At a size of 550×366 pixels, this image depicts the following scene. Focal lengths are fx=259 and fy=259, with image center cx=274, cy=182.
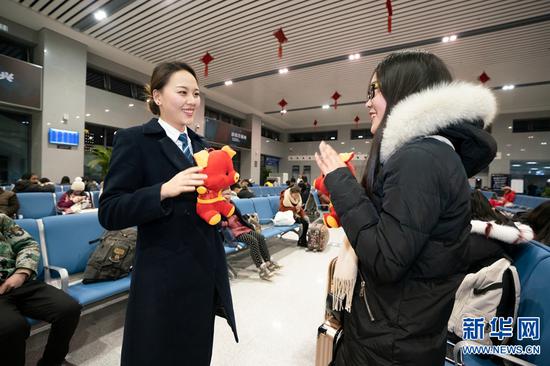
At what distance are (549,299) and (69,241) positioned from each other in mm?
3131

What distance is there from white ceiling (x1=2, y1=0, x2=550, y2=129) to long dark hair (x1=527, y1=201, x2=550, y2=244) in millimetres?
4244

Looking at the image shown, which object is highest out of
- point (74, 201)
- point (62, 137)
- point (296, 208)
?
point (62, 137)

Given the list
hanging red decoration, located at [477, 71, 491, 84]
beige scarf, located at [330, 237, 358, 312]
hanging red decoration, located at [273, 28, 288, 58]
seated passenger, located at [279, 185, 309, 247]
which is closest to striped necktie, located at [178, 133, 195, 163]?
beige scarf, located at [330, 237, 358, 312]

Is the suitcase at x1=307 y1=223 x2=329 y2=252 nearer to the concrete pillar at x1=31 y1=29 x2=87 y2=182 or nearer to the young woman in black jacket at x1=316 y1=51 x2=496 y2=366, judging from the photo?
the young woman in black jacket at x1=316 y1=51 x2=496 y2=366

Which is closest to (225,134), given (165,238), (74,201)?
(74,201)

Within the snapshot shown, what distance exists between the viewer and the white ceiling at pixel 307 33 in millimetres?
4816

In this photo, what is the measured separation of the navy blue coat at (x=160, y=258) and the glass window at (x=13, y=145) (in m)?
7.71

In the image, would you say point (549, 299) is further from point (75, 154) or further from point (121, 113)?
point (121, 113)

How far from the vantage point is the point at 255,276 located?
3.50 meters

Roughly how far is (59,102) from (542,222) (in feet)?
28.3

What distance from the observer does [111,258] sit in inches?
81.8

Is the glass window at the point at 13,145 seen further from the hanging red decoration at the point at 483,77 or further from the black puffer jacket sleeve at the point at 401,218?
the hanging red decoration at the point at 483,77

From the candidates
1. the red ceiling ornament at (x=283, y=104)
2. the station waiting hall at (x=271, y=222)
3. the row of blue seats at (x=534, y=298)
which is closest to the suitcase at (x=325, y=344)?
the station waiting hall at (x=271, y=222)

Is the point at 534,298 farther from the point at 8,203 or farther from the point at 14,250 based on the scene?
the point at 8,203
